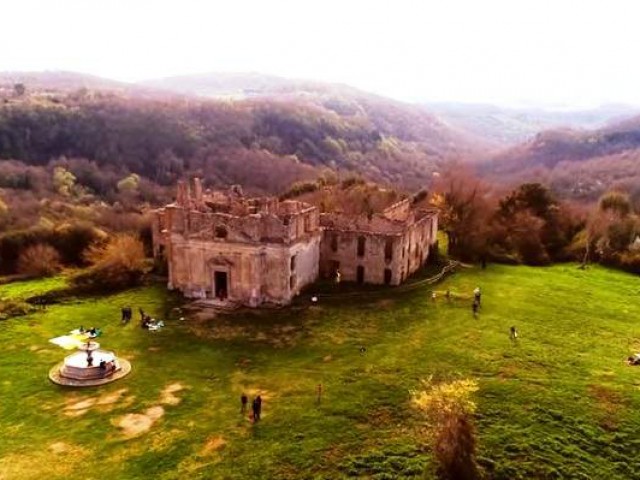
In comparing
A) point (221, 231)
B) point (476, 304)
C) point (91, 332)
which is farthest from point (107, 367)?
point (476, 304)

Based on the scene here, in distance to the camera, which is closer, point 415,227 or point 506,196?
point 415,227

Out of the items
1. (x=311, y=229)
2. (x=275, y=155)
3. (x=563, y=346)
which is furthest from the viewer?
(x=275, y=155)

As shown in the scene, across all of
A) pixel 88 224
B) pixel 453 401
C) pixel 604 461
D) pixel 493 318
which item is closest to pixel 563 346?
pixel 493 318

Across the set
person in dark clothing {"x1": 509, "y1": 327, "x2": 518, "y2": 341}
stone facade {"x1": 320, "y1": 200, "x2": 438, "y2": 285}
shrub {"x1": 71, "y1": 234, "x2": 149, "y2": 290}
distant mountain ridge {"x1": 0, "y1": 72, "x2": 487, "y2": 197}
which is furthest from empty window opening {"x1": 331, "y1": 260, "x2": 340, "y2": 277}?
distant mountain ridge {"x1": 0, "y1": 72, "x2": 487, "y2": 197}

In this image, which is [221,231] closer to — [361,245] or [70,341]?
[361,245]

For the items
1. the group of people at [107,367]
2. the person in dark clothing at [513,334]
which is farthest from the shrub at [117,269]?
the person in dark clothing at [513,334]

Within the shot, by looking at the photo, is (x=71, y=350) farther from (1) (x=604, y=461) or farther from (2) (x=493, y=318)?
(1) (x=604, y=461)

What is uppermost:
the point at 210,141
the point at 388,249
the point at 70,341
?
the point at 210,141
